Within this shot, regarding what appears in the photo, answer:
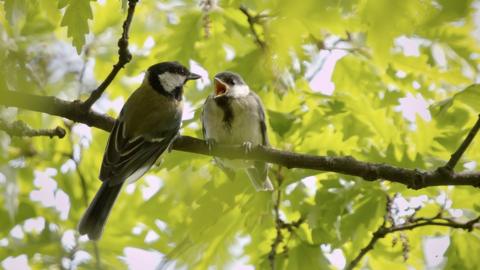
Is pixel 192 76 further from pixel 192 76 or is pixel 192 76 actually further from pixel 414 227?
pixel 414 227

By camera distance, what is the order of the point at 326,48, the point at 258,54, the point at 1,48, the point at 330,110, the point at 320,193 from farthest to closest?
the point at 326,48 < the point at 258,54 < the point at 330,110 < the point at 320,193 < the point at 1,48

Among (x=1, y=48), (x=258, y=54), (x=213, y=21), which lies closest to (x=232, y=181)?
(x=258, y=54)

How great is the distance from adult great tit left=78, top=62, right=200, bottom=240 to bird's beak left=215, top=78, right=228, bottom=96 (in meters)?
0.28

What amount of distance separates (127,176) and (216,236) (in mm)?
624

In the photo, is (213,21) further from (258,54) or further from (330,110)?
(330,110)

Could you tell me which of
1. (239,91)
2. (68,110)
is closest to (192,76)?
(239,91)

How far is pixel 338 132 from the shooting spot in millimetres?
3791

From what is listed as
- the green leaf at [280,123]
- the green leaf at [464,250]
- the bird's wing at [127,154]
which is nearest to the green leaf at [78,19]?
the bird's wing at [127,154]

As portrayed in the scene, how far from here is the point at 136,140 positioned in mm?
3693

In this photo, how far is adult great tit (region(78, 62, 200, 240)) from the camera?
11.3 feet

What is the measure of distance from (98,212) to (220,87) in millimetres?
1350

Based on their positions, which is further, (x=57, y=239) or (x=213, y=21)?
(x=213, y=21)

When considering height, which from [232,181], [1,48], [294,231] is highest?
[1,48]

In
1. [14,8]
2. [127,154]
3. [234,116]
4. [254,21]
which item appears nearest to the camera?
[14,8]
